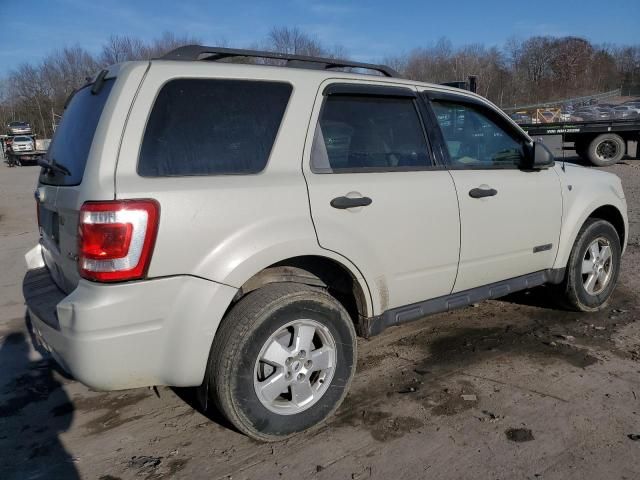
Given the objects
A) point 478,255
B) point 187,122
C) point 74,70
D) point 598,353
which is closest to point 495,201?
point 478,255

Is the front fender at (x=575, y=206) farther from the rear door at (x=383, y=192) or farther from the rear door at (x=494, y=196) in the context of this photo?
the rear door at (x=383, y=192)

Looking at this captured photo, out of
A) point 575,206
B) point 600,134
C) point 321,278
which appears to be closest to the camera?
point 321,278

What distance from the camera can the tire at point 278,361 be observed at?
2.68 metres

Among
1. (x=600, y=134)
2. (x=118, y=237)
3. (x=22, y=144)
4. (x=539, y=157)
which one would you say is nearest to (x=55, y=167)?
(x=118, y=237)

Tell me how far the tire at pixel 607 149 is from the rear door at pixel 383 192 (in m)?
15.4

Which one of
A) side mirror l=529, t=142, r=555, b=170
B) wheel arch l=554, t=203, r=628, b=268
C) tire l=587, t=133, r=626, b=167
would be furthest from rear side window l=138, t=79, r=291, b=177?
tire l=587, t=133, r=626, b=167

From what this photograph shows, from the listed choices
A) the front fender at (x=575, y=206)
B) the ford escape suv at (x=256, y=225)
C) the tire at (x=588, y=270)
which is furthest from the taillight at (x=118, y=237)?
the tire at (x=588, y=270)

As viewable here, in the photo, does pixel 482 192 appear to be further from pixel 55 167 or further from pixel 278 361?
pixel 55 167

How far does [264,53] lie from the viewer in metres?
3.16

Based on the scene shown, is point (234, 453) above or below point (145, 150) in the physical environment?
below

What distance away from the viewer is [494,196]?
3.71m

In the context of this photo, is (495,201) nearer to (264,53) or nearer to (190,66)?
(264,53)

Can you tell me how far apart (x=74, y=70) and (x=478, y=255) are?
2436 inches

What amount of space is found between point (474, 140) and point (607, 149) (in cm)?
1523
